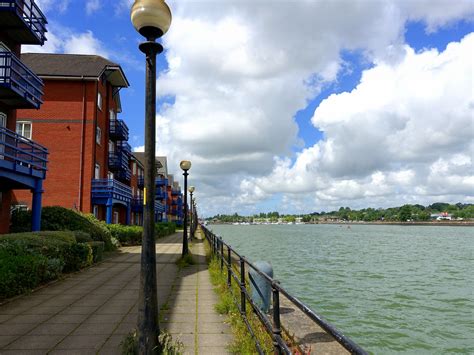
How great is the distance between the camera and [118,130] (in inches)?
1216

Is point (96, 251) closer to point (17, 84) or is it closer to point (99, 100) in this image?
point (17, 84)

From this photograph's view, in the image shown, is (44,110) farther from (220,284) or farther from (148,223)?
(148,223)

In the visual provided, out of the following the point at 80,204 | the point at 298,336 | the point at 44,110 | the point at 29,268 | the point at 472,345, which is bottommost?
the point at 472,345

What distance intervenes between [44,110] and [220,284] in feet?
68.5

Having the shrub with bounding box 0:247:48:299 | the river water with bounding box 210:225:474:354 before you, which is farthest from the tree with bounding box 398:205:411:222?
the shrub with bounding box 0:247:48:299

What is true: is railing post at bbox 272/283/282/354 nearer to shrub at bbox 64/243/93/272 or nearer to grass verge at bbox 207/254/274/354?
grass verge at bbox 207/254/274/354

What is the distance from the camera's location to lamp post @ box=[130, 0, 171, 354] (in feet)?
13.9

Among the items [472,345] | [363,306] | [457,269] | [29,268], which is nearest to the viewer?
[29,268]

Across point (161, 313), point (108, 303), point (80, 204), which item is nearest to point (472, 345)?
point (161, 313)

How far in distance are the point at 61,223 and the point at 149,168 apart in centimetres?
1571

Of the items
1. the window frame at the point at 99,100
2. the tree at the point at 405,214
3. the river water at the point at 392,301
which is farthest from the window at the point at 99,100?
the tree at the point at 405,214

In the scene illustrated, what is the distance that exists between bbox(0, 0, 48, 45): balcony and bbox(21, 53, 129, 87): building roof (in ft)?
28.0

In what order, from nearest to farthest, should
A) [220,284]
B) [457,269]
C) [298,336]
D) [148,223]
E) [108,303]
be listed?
[148,223], [298,336], [108,303], [220,284], [457,269]

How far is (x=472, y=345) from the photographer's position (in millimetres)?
9938
